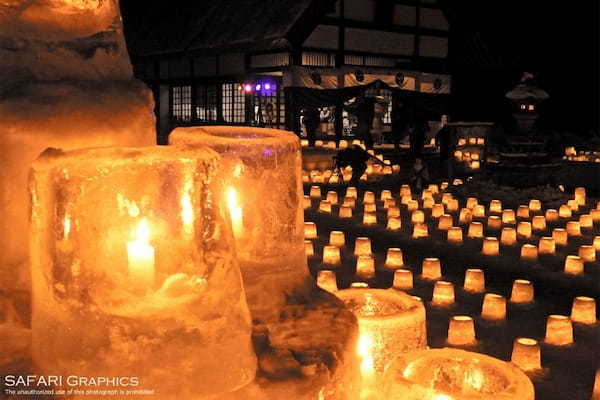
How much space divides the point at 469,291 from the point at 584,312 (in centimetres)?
122

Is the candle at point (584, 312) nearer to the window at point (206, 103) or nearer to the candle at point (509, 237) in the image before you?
the candle at point (509, 237)

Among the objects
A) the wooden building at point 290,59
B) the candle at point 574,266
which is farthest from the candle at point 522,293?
the wooden building at point 290,59

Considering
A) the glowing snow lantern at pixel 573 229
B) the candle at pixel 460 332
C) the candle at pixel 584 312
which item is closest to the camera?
A: the candle at pixel 460 332

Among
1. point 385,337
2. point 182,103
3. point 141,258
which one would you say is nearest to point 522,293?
point 385,337

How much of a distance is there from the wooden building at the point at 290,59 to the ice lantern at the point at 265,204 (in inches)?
566

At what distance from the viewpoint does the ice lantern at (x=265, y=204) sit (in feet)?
10.8

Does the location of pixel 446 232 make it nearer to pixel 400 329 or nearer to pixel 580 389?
pixel 580 389

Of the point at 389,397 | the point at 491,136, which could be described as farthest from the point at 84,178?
the point at 491,136

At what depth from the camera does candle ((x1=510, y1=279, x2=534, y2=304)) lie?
6.22 metres

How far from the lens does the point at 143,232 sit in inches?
83.1

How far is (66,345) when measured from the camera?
2131 millimetres

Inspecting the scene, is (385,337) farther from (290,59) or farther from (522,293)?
(290,59)

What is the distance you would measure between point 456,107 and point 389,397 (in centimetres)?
2288

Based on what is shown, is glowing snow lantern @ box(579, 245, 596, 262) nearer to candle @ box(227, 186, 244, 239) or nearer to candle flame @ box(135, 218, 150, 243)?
candle @ box(227, 186, 244, 239)
